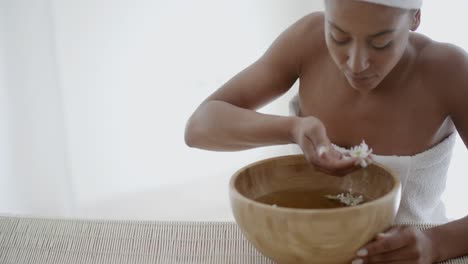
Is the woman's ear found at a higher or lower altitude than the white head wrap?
lower

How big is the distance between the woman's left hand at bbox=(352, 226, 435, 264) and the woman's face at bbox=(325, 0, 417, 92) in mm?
237

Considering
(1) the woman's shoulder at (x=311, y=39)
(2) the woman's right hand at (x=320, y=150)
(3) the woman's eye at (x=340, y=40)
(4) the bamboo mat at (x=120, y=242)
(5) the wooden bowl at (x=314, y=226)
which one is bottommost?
(4) the bamboo mat at (x=120, y=242)

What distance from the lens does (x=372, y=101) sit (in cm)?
100

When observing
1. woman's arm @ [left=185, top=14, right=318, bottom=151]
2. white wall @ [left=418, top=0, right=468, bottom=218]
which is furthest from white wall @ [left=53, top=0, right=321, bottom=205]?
woman's arm @ [left=185, top=14, right=318, bottom=151]

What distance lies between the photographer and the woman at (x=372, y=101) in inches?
30.8

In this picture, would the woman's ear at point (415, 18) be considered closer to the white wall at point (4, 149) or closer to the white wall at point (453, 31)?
the white wall at point (453, 31)

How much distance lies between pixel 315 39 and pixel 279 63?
8cm

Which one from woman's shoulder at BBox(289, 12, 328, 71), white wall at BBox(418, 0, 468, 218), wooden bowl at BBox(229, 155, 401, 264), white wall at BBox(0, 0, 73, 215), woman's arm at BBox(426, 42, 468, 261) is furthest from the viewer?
white wall at BBox(0, 0, 73, 215)

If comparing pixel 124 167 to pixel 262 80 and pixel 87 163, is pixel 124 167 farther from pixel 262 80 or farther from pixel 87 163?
pixel 262 80

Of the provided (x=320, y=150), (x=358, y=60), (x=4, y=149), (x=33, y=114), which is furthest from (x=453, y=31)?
(x=4, y=149)

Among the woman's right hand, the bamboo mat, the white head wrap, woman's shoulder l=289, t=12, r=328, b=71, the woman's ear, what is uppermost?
A: the white head wrap

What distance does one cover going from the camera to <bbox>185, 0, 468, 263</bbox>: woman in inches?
30.8

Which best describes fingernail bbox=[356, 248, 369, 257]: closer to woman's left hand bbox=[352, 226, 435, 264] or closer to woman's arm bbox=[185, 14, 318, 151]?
woman's left hand bbox=[352, 226, 435, 264]

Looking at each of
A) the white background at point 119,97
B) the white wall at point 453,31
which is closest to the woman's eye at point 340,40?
the white wall at point 453,31
